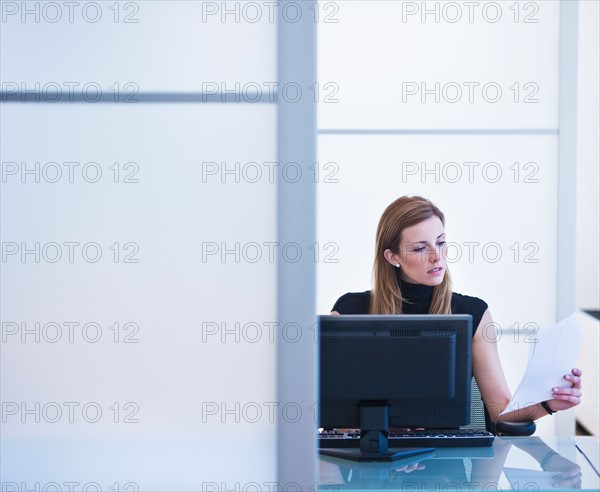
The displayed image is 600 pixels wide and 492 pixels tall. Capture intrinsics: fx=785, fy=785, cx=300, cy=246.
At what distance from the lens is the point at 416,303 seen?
10.0 feet

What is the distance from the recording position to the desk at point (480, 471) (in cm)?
198

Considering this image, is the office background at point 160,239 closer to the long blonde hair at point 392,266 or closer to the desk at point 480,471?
the desk at point 480,471

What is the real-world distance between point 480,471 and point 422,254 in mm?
1152

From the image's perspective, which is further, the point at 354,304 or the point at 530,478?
the point at 354,304

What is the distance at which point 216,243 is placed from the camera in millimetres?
1420

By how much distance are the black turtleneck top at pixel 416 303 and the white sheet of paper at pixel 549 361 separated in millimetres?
691

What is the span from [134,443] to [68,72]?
0.69m

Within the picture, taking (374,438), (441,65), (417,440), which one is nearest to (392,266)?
(417,440)

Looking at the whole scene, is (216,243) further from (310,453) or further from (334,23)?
(334,23)

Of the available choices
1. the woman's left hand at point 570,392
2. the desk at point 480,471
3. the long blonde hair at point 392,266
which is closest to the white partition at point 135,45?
the desk at point 480,471

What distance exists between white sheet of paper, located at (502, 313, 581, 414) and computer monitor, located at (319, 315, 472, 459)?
0.59 feet

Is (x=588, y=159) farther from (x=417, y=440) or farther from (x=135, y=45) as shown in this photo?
(x=135, y=45)

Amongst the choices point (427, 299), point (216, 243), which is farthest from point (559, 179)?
point (216, 243)

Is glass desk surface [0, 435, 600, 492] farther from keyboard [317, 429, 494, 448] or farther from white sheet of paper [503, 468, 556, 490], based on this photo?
keyboard [317, 429, 494, 448]
